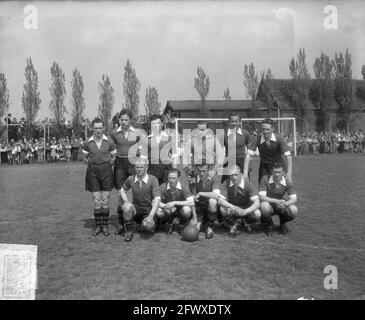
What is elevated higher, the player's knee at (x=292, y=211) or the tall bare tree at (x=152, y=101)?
the tall bare tree at (x=152, y=101)

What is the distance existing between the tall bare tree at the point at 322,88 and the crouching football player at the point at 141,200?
30269 mm

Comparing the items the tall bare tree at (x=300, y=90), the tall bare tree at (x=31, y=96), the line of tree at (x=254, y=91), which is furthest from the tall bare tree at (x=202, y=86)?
the tall bare tree at (x=31, y=96)

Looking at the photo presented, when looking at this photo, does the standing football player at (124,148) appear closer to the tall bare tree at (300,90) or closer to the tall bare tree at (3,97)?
the tall bare tree at (3,97)

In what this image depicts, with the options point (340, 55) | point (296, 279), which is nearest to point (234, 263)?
point (296, 279)

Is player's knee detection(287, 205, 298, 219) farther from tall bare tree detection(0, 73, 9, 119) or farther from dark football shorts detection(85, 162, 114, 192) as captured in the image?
tall bare tree detection(0, 73, 9, 119)

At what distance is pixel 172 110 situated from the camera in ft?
134

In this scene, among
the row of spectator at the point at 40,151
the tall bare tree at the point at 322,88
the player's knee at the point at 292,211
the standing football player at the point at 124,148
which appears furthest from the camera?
the tall bare tree at the point at 322,88

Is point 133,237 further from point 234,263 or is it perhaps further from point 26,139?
point 26,139

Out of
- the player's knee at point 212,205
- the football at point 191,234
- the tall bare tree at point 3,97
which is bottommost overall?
the football at point 191,234

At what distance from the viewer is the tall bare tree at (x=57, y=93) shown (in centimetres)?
3147

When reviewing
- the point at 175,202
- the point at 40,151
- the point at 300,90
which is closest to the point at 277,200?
the point at 175,202

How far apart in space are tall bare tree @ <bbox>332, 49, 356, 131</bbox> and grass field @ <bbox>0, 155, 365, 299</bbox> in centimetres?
2940

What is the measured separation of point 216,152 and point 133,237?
6.39ft

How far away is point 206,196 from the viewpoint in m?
6.13
